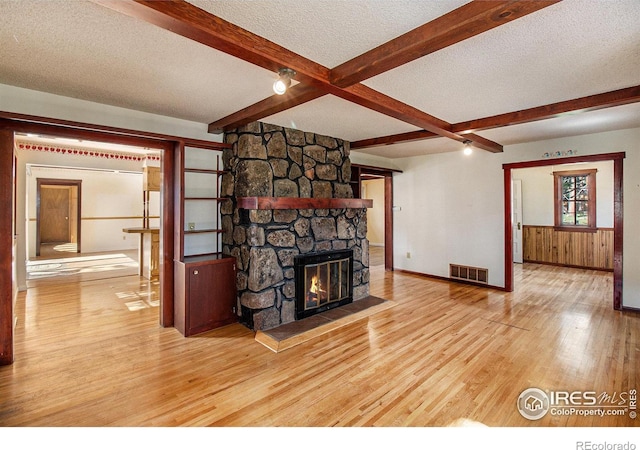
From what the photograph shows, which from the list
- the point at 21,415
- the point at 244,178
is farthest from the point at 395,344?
the point at 21,415

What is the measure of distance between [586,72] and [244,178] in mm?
3260

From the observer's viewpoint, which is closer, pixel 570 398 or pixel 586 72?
pixel 570 398

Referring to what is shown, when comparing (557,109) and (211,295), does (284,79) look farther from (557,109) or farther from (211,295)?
→ (557,109)

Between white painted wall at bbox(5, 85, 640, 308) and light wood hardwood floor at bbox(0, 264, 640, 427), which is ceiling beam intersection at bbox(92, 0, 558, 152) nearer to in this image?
white painted wall at bbox(5, 85, 640, 308)

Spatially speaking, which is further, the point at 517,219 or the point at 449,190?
the point at 517,219

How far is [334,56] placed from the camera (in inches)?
85.1

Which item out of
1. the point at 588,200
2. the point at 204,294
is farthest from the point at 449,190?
the point at 204,294

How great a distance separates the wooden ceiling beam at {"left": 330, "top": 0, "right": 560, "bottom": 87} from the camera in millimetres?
1488

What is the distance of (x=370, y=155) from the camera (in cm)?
610

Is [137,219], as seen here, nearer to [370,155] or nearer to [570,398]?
[370,155]

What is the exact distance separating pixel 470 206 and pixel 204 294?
4728mm

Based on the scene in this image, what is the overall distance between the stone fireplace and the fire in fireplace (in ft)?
0.08

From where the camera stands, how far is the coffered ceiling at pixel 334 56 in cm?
164

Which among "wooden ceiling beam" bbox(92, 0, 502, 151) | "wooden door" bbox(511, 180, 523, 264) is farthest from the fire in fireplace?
"wooden door" bbox(511, 180, 523, 264)
